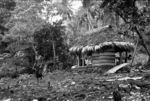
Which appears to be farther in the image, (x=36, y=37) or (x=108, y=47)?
(x=36, y=37)

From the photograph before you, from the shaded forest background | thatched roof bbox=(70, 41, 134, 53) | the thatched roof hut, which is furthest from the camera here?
the shaded forest background

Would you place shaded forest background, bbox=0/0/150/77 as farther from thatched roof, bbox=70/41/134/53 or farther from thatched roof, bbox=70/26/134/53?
thatched roof, bbox=70/41/134/53

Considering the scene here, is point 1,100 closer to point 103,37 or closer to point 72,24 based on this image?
point 103,37

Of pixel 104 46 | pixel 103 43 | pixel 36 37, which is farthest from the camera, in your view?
pixel 36 37

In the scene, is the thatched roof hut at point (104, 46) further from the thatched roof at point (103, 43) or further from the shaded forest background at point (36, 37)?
the shaded forest background at point (36, 37)

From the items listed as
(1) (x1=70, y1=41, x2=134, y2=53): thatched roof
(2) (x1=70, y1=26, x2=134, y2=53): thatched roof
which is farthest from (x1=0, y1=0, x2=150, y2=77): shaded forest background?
(1) (x1=70, y1=41, x2=134, y2=53): thatched roof

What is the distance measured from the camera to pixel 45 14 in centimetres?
1583

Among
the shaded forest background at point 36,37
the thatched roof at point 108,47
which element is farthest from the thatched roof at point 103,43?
the shaded forest background at point 36,37

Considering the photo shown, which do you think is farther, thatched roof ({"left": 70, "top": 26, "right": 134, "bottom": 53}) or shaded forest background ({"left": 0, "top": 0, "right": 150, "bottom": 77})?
shaded forest background ({"left": 0, "top": 0, "right": 150, "bottom": 77})

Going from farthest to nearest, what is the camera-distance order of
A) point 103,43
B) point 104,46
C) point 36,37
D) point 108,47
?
point 36,37
point 108,47
point 104,46
point 103,43

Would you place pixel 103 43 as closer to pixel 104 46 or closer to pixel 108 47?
pixel 104 46

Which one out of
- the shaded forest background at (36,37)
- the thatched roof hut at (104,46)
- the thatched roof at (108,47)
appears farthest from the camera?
the shaded forest background at (36,37)

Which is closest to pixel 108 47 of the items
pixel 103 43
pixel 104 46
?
pixel 104 46

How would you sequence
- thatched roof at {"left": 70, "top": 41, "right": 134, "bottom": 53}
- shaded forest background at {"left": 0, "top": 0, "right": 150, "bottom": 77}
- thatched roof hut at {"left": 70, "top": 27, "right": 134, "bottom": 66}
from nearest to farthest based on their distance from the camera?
thatched roof at {"left": 70, "top": 41, "right": 134, "bottom": 53}
thatched roof hut at {"left": 70, "top": 27, "right": 134, "bottom": 66}
shaded forest background at {"left": 0, "top": 0, "right": 150, "bottom": 77}
